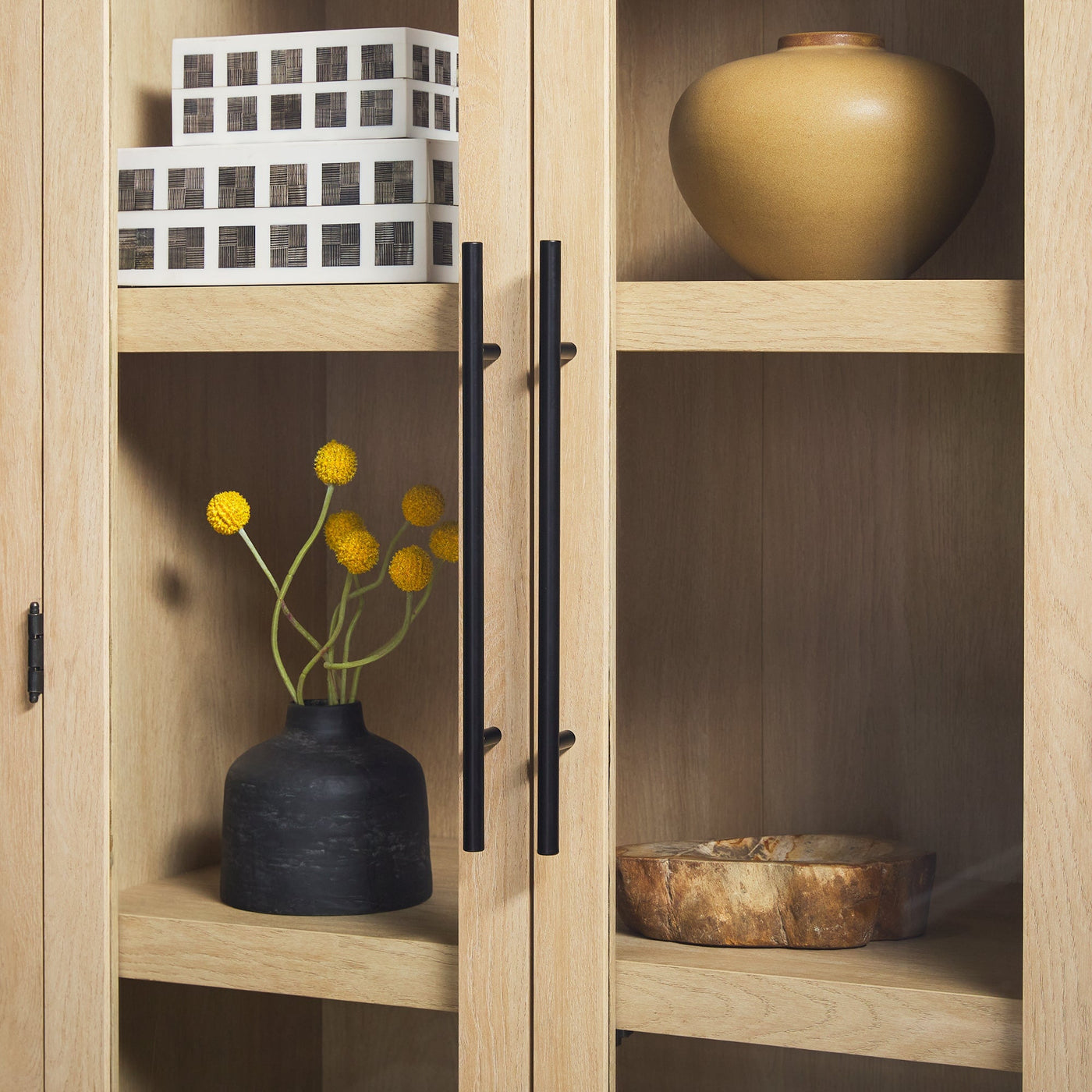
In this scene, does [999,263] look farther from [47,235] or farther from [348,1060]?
[348,1060]

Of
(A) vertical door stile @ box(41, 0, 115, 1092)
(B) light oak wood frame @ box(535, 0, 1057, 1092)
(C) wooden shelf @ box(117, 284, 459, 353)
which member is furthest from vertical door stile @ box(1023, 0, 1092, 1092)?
(A) vertical door stile @ box(41, 0, 115, 1092)

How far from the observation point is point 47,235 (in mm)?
1026

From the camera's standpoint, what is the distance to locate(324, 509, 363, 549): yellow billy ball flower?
105cm

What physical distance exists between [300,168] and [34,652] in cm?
44

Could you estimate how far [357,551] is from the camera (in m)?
1.05

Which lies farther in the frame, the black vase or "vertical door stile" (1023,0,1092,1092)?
the black vase

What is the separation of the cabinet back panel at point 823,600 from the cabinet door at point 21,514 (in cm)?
48

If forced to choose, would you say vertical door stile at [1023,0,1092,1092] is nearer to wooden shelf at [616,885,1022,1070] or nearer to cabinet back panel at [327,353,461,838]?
wooden shelf at [616,885,1022,1070]

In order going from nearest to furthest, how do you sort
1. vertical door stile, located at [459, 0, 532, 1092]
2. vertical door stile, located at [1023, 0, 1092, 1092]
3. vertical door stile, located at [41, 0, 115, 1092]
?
1. vertical door stile, located at [1023, 0, 1092, 1092]
2. vertical door stile, located at [459, 0, 532, 1092]
3. vertical door stile, located at [41, 0, 115, 1092]

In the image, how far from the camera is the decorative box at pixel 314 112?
0.99 m

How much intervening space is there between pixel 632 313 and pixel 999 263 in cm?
24

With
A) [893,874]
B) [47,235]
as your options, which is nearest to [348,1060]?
[893,874]

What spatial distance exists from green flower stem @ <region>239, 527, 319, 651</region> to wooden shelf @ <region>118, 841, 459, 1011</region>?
0.20m

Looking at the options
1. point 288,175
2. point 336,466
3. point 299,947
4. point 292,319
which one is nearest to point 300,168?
point 288,175
